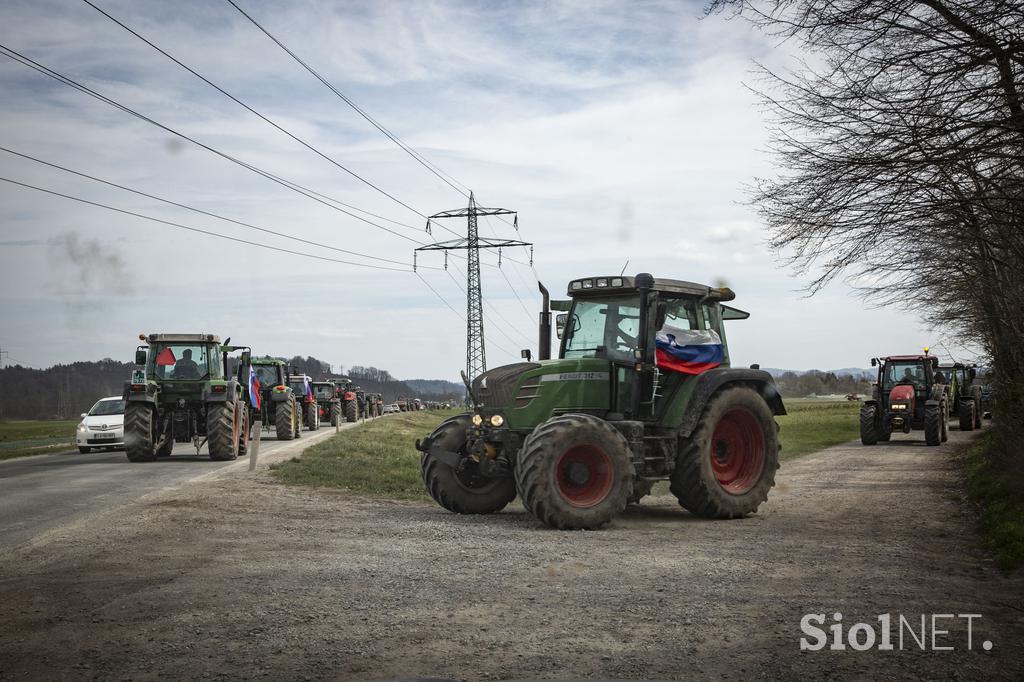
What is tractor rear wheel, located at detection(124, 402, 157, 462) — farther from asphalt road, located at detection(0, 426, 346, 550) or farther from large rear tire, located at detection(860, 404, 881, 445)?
large rear tire, located at detection(860, 404, 881, 445)

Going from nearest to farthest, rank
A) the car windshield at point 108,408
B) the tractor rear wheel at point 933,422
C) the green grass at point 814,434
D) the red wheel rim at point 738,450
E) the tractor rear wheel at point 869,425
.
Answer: the red wheel rim at point 738,450 → the tractor rear wheel at point 933,422 → the car windshield at point 108,408 → the tractor rear wheel at point 869,425 → the green grass at point 814,434

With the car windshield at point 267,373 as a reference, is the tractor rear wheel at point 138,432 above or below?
below

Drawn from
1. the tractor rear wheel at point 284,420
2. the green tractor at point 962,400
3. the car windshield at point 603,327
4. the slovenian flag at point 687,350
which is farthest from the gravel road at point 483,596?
the green tractor at point 962,400

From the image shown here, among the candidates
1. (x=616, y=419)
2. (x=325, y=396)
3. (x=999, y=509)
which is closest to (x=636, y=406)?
(x=616, y=419)

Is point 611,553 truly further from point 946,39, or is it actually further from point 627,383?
point 946,39

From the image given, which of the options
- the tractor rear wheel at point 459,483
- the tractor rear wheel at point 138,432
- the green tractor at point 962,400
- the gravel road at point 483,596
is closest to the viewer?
the gravel road at point 483,596

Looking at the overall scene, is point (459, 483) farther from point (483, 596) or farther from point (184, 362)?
point (184, 362)

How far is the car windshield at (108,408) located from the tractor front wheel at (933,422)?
71.3ft

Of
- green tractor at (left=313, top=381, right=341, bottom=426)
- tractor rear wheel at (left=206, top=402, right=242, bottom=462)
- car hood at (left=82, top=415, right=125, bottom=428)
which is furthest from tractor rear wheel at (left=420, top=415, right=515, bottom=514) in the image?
green tractor at (left=313, top=381, right=341, bottom=426)

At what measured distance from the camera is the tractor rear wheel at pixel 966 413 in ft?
115

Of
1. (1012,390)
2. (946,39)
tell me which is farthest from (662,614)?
(1012,390)

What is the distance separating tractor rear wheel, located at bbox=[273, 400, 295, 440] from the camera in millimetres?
32188

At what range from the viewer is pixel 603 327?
41.2 feet

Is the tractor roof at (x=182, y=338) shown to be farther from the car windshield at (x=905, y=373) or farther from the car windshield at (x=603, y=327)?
the car windshield at (x=905, y=373)
